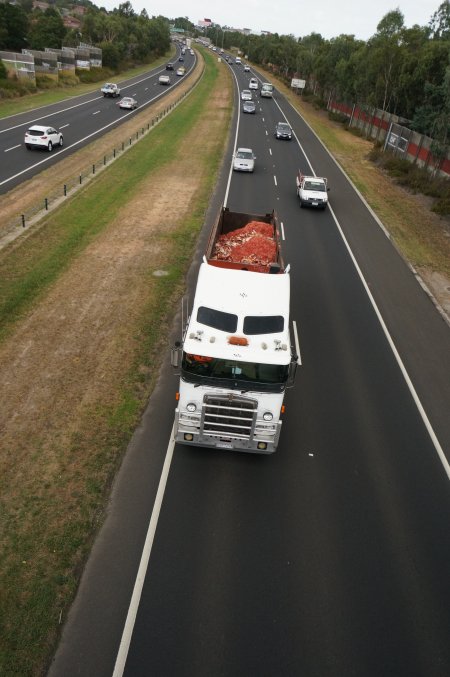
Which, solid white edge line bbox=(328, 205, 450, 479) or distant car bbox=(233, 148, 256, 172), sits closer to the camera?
solid white edge line bbox=(328, 205, 450, 479)

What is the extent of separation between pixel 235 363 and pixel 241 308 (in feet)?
5.75

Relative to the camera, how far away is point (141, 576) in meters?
8.92

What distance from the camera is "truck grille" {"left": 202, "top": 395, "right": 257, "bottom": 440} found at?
35.2 ft

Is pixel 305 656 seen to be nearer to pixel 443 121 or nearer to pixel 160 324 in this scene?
pixel 160 324

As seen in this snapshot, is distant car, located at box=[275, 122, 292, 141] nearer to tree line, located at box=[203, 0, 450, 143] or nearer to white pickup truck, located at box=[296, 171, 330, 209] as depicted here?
tree line, located at box=[203, 0, 450, 143]

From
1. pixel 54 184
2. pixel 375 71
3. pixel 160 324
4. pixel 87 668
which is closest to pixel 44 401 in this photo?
pixel 160 324

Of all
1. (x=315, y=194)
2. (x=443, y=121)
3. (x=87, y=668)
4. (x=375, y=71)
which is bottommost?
(x=87, y=668)

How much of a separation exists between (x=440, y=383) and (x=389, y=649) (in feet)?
29.7

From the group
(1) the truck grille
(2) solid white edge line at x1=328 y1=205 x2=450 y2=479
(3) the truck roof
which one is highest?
(3) the truck roof

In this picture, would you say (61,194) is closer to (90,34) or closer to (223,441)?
(223,441)

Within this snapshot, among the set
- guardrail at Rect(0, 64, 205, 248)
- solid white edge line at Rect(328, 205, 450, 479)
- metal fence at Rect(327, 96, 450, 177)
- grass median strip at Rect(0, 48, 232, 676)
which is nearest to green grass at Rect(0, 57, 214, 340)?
grass median strip at Rect(0, 48, 232, 676)

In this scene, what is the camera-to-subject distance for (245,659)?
7828mm

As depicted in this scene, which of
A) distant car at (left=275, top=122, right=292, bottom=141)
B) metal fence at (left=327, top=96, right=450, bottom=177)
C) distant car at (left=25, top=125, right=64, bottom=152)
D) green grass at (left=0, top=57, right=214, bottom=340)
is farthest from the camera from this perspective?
distant car at (left=275, top=122, right=292, bottom=141)

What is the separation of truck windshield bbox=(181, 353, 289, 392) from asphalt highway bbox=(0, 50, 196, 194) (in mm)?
23733
